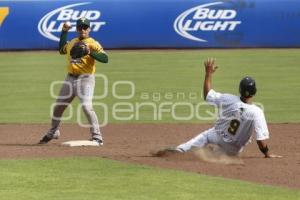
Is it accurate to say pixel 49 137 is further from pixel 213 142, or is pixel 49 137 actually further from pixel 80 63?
pixel 213 142

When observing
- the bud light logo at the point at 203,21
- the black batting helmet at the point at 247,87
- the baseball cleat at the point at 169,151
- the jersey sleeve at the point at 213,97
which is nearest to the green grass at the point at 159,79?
the bud light logo at the point at 203,21

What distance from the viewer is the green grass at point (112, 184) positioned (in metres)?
8.71

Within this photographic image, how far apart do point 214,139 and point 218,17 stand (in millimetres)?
22040

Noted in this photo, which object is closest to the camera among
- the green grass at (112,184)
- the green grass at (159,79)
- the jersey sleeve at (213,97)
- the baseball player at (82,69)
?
the green grass at (112,184)

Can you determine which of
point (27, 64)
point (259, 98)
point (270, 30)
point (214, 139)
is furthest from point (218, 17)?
point (214, 139)

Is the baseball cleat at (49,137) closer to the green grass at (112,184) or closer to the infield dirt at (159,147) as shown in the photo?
the infield dirt at (159,147)

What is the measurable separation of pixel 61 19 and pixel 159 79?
10030mm

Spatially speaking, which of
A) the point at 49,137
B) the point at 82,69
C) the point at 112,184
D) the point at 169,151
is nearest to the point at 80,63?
the point at 82,69

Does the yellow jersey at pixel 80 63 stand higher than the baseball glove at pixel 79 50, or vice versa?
the baseball glove at pixel 79 50

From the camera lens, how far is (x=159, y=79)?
77.7ft

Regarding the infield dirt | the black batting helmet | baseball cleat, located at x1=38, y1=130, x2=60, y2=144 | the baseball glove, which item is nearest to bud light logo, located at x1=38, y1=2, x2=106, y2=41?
the infield dirt

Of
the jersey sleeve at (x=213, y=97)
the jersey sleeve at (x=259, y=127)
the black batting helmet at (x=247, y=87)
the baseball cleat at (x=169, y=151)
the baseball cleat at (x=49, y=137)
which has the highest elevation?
the black batting helmet at (x=247, y=87)

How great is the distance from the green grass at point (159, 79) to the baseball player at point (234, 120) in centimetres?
512

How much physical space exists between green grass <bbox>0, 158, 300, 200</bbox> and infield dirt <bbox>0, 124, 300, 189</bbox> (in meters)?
0.48
